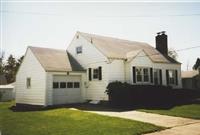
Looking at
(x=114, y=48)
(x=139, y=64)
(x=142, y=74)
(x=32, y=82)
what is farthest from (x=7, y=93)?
(x=139, y=64)

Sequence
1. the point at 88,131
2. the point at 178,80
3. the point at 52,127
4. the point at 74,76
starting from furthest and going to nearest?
1. the point at 178,80
2. the point at 74,76
3. the point at 52,127
4. the point at 88,131

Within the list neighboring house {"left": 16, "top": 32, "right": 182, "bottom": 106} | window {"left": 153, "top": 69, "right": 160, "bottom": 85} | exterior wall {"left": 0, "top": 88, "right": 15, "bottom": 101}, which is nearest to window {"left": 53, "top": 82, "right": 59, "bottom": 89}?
neighboring house {"left": 16, "top": 32, "right": 182, "bottom": 106}

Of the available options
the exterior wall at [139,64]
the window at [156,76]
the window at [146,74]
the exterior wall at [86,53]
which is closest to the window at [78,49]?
the exterior wall at [86,53]

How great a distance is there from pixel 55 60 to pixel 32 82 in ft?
9.65

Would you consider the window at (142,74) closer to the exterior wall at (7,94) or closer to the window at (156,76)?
the window at (156,76)

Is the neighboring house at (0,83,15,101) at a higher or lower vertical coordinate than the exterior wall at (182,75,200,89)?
lower

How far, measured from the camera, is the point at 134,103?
19531 mm

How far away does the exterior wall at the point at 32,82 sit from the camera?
20.8 m

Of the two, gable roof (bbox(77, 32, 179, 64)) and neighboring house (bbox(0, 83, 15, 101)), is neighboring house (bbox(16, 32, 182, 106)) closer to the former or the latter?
gable roof (bbox(77, 32, 179, 64))

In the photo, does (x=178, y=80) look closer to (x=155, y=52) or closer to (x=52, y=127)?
(x=155, y=52)

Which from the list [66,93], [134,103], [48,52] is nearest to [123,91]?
[134,103]

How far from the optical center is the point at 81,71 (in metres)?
22.6

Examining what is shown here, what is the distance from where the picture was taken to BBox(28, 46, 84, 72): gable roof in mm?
20922

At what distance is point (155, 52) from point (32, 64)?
14.2 m
